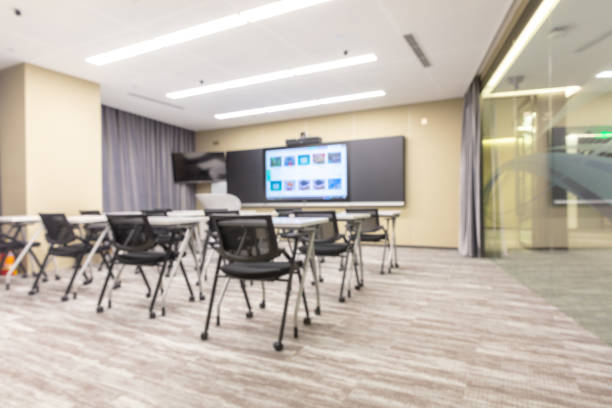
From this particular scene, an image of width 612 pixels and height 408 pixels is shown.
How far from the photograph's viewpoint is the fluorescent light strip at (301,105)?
6324 mm

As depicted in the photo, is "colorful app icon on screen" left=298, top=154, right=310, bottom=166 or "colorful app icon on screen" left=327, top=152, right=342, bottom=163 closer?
"colorful app icon on screen" left=327, top=152, right=342, bottom=163

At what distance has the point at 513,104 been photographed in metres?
3.73

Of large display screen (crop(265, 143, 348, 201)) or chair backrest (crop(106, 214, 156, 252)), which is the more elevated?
large display screen (crop(265, 143, 348, 201))

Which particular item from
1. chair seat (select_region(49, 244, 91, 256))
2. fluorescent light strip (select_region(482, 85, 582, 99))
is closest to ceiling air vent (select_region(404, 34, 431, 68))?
fluorescent light strip (select_region(482, 85, 582, 99))

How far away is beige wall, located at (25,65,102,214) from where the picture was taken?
15.5 feet

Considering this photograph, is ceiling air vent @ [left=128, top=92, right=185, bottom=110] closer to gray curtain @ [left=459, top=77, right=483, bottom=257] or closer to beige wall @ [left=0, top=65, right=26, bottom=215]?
beige wall @ [left=0, top=65, right=26, bottom=215]

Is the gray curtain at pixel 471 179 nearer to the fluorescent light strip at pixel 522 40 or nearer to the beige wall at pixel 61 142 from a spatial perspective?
the fluorescent light strip at pixel 522 40

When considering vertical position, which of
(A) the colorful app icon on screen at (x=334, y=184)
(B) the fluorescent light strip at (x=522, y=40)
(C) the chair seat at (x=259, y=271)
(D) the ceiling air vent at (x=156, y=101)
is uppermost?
(D) the ceiling air vent at (x=156, y=101)

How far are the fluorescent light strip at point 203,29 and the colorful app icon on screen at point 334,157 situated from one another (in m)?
4.13

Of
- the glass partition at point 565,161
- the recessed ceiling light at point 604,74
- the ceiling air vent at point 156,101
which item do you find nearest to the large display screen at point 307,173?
the ceiling air vent at point 156,101

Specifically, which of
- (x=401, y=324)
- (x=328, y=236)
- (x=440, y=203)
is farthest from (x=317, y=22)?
(x=440, y=203)

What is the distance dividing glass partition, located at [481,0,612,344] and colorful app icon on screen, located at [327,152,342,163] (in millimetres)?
3822

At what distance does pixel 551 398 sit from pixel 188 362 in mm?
1835

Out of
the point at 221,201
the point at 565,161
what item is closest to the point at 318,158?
the point at 221,201
